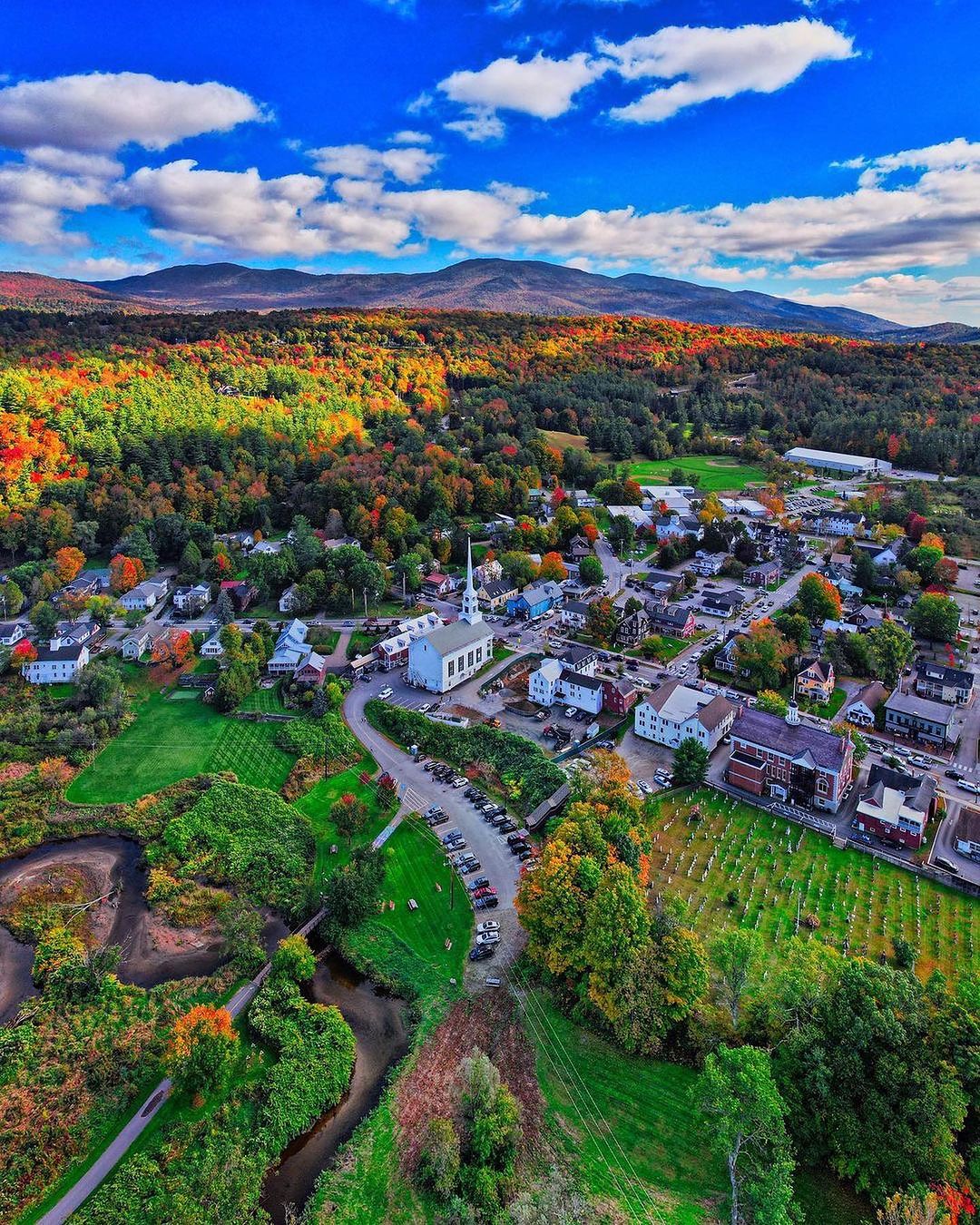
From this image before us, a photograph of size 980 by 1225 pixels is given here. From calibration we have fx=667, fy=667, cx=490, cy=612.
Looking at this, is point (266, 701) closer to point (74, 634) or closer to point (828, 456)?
point (74, 634)

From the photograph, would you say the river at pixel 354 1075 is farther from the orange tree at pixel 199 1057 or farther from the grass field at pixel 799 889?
the grass field at pixel 799 889

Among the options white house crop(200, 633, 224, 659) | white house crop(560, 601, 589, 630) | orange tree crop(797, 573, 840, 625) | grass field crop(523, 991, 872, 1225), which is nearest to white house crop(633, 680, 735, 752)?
white house crop(560, 601, 589, 630)

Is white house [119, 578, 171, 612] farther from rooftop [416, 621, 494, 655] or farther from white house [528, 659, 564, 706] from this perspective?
white house [528, 659, 564, 706]

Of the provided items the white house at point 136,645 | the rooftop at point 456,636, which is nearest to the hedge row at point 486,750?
the rooftop at point 456,636

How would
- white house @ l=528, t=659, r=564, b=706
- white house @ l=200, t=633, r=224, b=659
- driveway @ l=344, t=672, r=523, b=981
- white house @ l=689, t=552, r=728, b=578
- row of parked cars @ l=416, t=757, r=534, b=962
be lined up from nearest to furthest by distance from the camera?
row of parked cars @ l=416, t=757, r=534, b=962, driveway @ l=344, t=672, r=523, b=981, white house @ l=528, t=659, r=564, b=706, white house @ l=200, t=633, r=224, b=659, white house @ l=689, t=552, r=728, b=578

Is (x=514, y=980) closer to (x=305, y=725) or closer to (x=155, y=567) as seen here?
(x=305, y=725)

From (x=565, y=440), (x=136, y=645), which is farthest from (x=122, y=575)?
(x=565, y=440)
